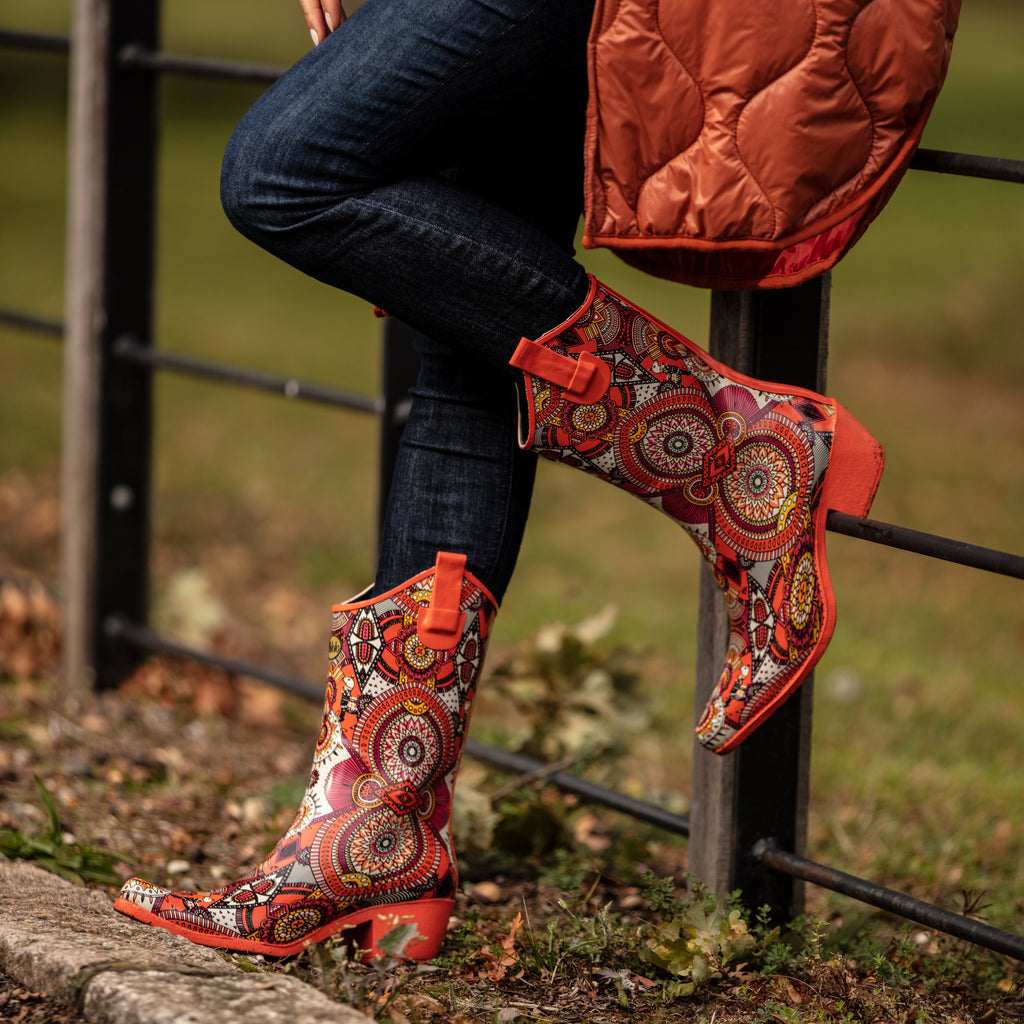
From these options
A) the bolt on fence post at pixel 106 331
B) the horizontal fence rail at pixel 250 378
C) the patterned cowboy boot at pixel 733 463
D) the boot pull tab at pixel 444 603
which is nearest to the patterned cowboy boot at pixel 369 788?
the boot pull tab at pixel 444 603

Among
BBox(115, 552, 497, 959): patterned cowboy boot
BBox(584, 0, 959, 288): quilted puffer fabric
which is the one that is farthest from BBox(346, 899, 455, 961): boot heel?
BBox(584, 0, 959, 288): quilted puffer fabric

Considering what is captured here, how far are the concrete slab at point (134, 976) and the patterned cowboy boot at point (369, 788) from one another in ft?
0.19

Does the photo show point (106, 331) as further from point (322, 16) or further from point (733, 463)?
point (733, 463)

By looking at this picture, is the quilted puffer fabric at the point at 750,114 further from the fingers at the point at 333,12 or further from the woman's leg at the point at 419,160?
the fingers at the point at 333,12

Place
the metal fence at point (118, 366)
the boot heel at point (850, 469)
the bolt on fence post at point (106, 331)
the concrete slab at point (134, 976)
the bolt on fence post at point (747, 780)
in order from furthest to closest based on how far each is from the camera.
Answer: the bolt on fence post at point (106, 331) → the metal fence at point (118, 366) → the bolt on fence post at point (747, 780) → the boot heel at point (850, 469) → the concrete slab at point (134, 976)

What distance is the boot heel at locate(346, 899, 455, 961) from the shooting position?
1.42 meters

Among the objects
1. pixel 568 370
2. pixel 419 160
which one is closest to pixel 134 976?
pixel 568 370

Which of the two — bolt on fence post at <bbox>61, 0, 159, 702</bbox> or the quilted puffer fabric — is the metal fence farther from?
the quilted puffer fabric

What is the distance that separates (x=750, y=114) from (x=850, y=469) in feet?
1.18

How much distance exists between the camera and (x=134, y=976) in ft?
3.89

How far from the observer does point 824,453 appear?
53.6 inches

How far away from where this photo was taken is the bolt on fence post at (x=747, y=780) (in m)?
1.50

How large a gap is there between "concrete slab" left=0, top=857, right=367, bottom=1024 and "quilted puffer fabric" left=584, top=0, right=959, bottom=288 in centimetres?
70

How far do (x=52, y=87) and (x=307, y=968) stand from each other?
54.1ft
